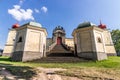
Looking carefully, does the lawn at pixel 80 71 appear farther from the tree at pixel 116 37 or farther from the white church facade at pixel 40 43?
the tree at pixel 116 37

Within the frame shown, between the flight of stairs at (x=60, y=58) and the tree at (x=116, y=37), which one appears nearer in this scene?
the flight of stairs at (x=60, y=58)

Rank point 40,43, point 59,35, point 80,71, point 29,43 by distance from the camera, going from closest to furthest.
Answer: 1. point 80,71
2. point 29,43
3. point 40,43
4. point 59,35

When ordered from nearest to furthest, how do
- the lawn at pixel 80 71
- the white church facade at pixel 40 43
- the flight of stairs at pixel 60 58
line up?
1. the lawn at pixel 80 71
2. the flight of stairs at pixel 60 58
3. the white church facade at pixel 40 43

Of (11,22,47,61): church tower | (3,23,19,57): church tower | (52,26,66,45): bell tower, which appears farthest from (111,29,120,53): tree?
(3,23,19,57): church tower

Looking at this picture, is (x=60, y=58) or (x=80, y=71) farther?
(x=60, y=58)

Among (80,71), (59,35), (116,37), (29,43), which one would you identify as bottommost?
(80,71)

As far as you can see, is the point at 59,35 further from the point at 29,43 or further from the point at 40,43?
the point at 29,43

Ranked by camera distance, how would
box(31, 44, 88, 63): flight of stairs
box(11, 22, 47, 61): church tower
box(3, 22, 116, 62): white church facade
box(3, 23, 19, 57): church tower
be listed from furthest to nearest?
box(3, 23, 19, 57): church tower
box(3, 22, 116, 62): white church facade
box(11, 22, 47, 61): church tower
box(31, 44, 88, 63): flight of stairs

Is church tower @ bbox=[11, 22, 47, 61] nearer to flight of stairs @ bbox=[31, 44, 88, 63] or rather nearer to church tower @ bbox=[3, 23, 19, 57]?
flight of stairs @ bbox=[31, 44, 88, 63]

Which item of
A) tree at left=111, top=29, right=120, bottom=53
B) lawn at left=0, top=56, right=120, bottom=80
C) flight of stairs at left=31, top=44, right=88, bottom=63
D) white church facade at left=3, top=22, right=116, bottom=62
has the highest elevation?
tree at left=111, top=29, right=120, bottom=53

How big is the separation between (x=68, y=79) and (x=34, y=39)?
41.3 ft

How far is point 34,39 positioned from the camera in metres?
18.0

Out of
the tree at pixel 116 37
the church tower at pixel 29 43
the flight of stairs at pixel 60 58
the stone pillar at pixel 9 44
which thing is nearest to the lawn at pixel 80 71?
the flight of stairs at pixel 60 58

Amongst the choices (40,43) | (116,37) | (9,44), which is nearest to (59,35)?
(9,44)
